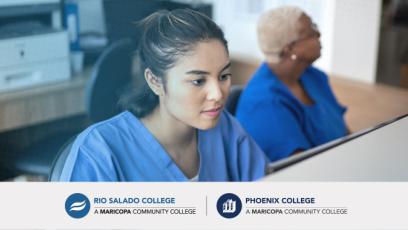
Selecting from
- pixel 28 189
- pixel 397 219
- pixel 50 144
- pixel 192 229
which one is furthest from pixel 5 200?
pixel 397 219

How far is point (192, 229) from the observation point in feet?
4.35

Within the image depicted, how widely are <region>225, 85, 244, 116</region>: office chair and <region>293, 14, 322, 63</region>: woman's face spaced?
20 centimetres

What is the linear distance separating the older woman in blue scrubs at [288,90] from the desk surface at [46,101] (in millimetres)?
394

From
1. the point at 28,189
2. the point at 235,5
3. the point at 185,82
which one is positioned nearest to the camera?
the point at 185,82

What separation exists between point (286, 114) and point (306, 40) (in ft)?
0.65

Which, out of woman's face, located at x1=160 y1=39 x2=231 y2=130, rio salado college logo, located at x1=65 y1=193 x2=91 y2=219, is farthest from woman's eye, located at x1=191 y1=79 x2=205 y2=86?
rio salado college logo, located at x1=65 y1=193 x2=91 y2=219

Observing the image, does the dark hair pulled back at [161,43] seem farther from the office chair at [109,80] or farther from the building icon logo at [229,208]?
the building icon logo at [229,208]

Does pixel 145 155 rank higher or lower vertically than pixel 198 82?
lower

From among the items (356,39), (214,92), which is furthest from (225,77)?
(356,39)

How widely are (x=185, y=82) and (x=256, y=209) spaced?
0.37 meters

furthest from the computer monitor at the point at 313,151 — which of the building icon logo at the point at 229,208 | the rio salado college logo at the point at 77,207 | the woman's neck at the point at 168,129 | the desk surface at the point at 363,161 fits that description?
the rio salado college logo at the point at 77,207

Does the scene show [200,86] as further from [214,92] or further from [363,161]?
[363,161]

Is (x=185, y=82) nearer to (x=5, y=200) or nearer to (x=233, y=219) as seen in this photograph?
(x=233, y=219)

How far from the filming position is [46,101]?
1.28 metres
